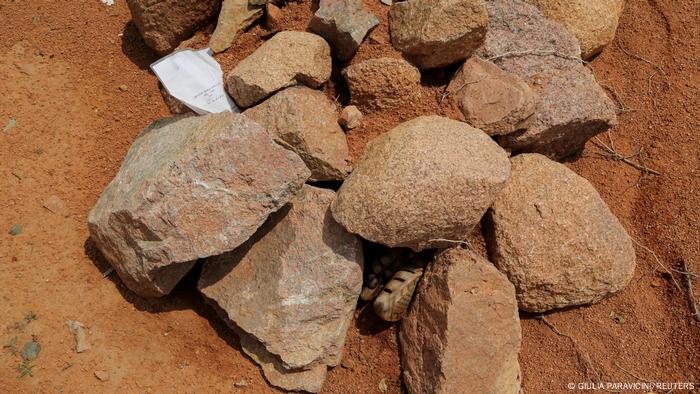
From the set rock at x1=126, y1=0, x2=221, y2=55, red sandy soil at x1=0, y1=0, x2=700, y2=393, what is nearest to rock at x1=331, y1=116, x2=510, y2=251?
red sandy soil at x1=0, y1=0, x2=700, y2=393

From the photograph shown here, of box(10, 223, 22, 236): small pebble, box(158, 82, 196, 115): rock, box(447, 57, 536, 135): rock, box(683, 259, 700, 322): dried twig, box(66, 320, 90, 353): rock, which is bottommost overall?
box(683, 259, 700, 322): dried twig

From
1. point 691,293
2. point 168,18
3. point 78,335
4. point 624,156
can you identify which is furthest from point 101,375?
point 624,156

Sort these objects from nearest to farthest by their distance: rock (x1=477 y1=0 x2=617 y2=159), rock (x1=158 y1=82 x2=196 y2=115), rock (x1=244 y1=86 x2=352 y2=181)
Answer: rock (x1=244 y1=86 x2=352 y2=181) < rock (x1=477 y1=0 x2=617 y2=159) < rock (x1=158 y1=82 x2=196 y2=115)

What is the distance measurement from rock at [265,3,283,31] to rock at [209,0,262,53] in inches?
2.8

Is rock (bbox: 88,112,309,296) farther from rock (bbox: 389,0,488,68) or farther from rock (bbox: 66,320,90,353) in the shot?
rock (bbox: 389,0,488,68)

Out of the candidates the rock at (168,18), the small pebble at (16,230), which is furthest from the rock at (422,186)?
the small pebble at (16,230)

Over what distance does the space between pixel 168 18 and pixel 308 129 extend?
129 centimetres

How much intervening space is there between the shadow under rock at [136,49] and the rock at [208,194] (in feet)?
4.27

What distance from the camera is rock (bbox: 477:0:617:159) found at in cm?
311

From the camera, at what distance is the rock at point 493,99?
2973 mm

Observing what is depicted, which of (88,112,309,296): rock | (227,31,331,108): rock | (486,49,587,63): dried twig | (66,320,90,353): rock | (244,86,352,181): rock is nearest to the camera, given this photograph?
(88,112,309,296): rock

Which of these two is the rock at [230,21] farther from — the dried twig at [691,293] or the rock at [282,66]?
the dried twig at [691,293]

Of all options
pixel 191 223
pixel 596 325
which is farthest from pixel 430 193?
pixel 596 325

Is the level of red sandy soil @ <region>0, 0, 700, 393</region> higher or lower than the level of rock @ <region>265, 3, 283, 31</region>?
lower
